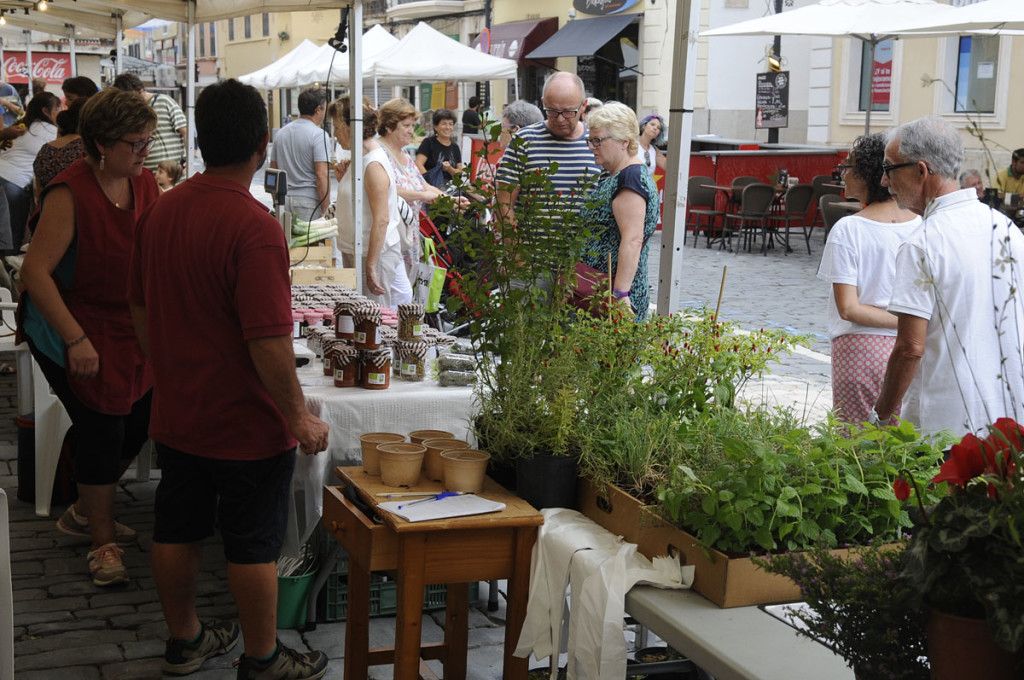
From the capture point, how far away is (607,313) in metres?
3.22

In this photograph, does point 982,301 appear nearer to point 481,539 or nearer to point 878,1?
point 481,539

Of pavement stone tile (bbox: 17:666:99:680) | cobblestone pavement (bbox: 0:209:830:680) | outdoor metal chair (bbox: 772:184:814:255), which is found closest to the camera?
pavement stone tile (bbox: 17:666:99:680)

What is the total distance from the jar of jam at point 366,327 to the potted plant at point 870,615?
7.30ft

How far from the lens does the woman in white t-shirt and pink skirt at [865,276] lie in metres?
3.95

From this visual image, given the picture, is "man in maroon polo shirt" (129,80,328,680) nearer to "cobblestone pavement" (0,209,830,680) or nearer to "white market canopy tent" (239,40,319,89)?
"cobblestone pavement" (0,209,830,680)

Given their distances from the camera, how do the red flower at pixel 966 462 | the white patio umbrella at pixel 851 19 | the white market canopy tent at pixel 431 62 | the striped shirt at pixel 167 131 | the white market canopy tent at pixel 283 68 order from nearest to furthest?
1. the red flower at pixel 966 462
2. the striped shirt at pixel 167 131
3. the white patio umbrella at pixel 851 19
4. the white market canopy tent at pixel 431 62
5. the white market canopy tent at pixel 283 68

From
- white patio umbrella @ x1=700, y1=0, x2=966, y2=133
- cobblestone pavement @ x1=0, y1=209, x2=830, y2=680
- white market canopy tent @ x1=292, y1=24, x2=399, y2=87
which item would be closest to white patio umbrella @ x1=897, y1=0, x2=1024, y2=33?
white patio umbrella @ x1=700, y1=0, x2=966, y2=133

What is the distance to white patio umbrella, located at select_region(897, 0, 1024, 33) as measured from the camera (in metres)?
8.37

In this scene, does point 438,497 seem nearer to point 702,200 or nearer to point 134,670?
point 134,670

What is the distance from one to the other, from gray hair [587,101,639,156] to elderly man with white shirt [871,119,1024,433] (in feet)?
5.50

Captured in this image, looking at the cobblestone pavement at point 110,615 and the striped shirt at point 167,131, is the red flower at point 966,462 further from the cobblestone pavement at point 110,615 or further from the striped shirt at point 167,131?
the striped shirt at point 167,131

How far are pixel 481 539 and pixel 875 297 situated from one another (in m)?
1.94

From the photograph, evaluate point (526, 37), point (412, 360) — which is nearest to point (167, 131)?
point (412, 360)

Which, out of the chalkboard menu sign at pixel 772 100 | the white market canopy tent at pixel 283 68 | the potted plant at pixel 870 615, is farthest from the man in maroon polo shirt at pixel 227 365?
the chalkboard menu sign at pixel 772 100
